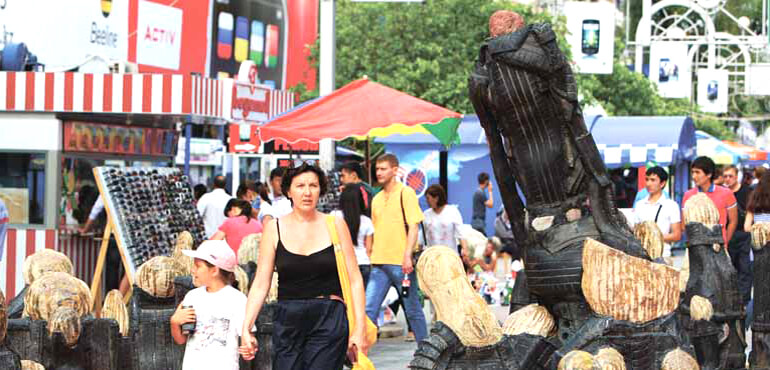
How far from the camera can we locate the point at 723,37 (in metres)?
66.9

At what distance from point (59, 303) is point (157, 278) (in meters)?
0.92

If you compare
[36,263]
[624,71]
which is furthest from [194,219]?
[624,71]

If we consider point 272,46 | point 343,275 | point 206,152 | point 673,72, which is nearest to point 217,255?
point 343,275

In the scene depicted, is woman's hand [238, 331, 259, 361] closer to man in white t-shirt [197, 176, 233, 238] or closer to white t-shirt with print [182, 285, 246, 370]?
white t-shirt with print [182, 285, 246, 370]

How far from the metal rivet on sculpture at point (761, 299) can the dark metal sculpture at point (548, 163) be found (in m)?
2.50

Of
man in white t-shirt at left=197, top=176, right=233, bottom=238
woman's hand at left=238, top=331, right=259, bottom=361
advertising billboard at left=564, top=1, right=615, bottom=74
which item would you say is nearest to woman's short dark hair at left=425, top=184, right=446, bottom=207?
man in white t-shirt at left=197, top=176, right=233, bottom=238

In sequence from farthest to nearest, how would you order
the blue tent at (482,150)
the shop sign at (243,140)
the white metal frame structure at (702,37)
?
the white metal frame structure at (702,37), the blue tent at (482,150), the shop sign at (243,140)

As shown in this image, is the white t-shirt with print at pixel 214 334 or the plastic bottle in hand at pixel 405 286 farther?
the plastic bottle in hand at pixel 405 286

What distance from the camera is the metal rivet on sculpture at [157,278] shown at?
856cm

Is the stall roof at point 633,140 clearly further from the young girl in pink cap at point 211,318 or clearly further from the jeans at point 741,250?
the young girl in pink cap at point 211,318

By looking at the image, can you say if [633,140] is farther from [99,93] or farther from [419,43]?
[99,93]

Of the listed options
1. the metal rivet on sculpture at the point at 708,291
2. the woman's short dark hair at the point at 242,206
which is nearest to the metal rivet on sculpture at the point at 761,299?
the metal rivet on sculpture at the point at 708,291

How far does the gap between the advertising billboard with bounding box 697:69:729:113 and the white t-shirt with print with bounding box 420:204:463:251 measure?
47.2m

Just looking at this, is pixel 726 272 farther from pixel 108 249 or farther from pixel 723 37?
pixel 723 37
